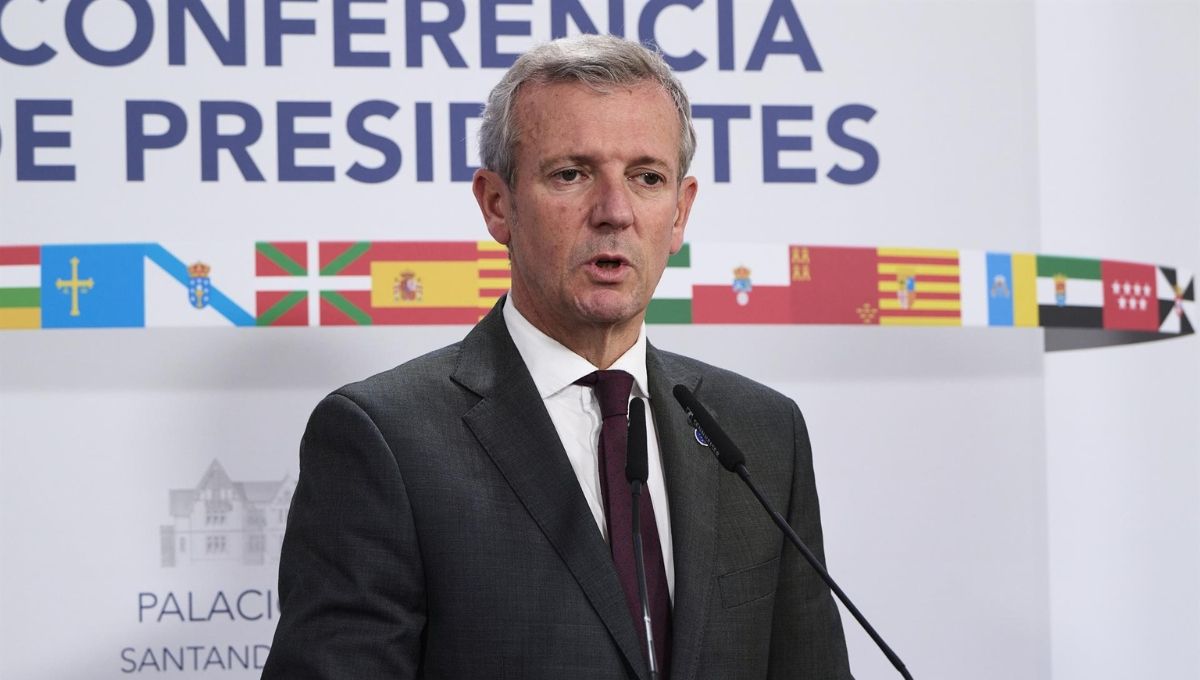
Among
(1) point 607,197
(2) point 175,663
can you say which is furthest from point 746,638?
(2) point 175,663

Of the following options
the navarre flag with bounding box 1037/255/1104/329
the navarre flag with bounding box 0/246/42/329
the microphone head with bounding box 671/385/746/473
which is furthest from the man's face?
the navarre flag with bounding box 1037/255/1104/329

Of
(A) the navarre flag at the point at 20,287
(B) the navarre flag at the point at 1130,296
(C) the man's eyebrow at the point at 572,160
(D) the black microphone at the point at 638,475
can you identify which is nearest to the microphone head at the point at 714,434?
(D) the black microphone at the point at 638,475

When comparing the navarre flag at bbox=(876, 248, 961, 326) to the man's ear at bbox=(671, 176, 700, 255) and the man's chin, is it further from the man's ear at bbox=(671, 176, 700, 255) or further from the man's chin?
the man's chin

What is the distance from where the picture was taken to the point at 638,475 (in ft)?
5.31

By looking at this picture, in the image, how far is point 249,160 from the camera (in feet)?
Answer: 9.25

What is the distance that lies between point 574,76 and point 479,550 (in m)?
0.73

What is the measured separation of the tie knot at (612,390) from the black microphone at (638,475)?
205 millimetres

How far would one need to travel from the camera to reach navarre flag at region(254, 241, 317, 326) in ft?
9.11

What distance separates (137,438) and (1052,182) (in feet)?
7.48

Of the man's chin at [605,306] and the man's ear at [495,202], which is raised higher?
the man's ear at [495,202]

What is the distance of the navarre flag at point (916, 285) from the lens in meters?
3.03

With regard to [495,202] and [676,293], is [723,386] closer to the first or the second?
[495,202]

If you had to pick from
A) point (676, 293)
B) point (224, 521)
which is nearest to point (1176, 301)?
point (676, 293)

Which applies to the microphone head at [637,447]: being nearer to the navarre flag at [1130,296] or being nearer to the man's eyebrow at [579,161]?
the man's eyebrow at [579,161]
